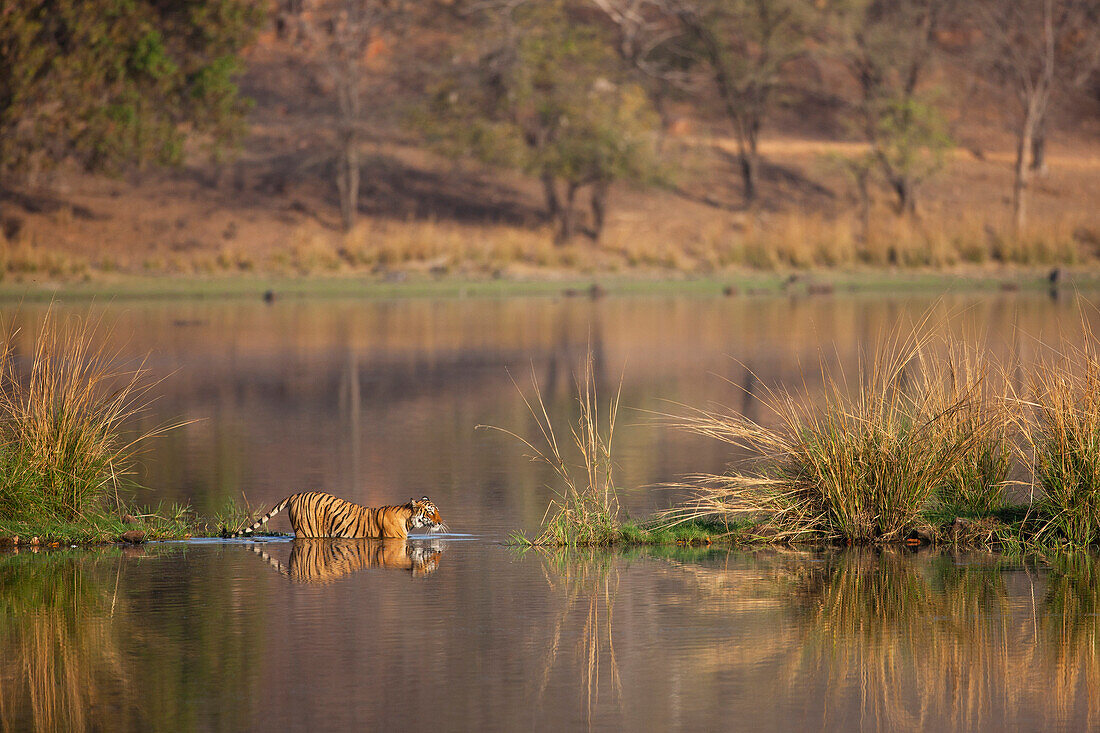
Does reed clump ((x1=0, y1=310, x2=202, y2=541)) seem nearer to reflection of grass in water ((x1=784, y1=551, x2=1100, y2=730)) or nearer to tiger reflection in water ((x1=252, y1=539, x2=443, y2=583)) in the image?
tiger reflection in water ((x1=252, y1=539, x2=443, y2=583))

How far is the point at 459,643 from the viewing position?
7.66 metres

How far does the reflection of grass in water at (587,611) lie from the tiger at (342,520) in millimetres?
1022

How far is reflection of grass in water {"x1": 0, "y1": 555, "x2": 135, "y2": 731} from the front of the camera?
6.58 metres

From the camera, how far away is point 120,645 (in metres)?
7.67

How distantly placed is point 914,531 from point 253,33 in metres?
33.0

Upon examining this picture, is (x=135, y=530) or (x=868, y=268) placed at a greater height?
(x=868, y=268)

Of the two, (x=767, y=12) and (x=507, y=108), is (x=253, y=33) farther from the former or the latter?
(x=767, y=12)

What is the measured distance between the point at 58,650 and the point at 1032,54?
5254 centimetres

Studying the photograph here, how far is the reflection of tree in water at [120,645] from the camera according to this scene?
6.57 m

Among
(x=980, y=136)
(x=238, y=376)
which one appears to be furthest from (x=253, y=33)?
(x=980, y=136)

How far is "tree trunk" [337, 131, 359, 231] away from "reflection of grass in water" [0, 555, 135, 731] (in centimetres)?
3630

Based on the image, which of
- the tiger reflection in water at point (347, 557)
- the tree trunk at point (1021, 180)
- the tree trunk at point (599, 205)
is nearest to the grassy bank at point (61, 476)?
the tiger reflection in water at point (347, 557)

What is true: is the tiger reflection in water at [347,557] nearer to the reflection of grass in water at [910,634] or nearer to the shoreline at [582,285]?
the reflection of grass in water at [910,634]

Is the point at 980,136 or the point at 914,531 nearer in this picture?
the point at 914,531
